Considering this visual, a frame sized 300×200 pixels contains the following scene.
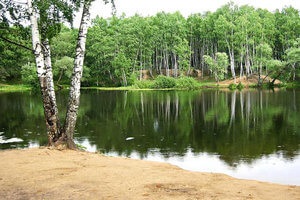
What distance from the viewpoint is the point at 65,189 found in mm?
7512

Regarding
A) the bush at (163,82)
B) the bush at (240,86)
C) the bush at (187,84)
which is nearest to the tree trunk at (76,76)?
the bush at (240,86)

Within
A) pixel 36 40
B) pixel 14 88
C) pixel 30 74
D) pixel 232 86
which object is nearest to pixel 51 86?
pixel 36 40

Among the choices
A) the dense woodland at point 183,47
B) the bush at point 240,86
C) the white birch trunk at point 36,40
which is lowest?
the bush at point 240,86

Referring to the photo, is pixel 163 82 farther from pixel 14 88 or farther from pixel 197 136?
pixel 197 136

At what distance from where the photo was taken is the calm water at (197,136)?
13.1 meters

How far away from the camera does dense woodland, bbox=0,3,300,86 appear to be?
7175 cm

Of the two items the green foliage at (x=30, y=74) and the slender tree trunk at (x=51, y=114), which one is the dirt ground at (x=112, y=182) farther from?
the green foliage at (x=30, y=74)

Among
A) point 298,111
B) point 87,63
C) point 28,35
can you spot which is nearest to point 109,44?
point 87,63

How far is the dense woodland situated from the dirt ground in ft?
203

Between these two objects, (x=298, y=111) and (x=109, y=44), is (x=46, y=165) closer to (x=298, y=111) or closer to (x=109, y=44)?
(x=298, y=111)

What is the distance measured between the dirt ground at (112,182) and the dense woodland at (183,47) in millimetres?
61786

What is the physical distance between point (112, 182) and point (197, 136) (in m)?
11.5

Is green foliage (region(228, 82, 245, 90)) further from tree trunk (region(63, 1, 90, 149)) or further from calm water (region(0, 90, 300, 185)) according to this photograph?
tree trunk (region(63, 1, 90, 149))

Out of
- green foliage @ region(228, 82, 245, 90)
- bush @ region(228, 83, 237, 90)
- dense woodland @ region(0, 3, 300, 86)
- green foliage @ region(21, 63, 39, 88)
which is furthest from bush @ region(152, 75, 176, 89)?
green foliage @ region(21, 63, 39, 88)
